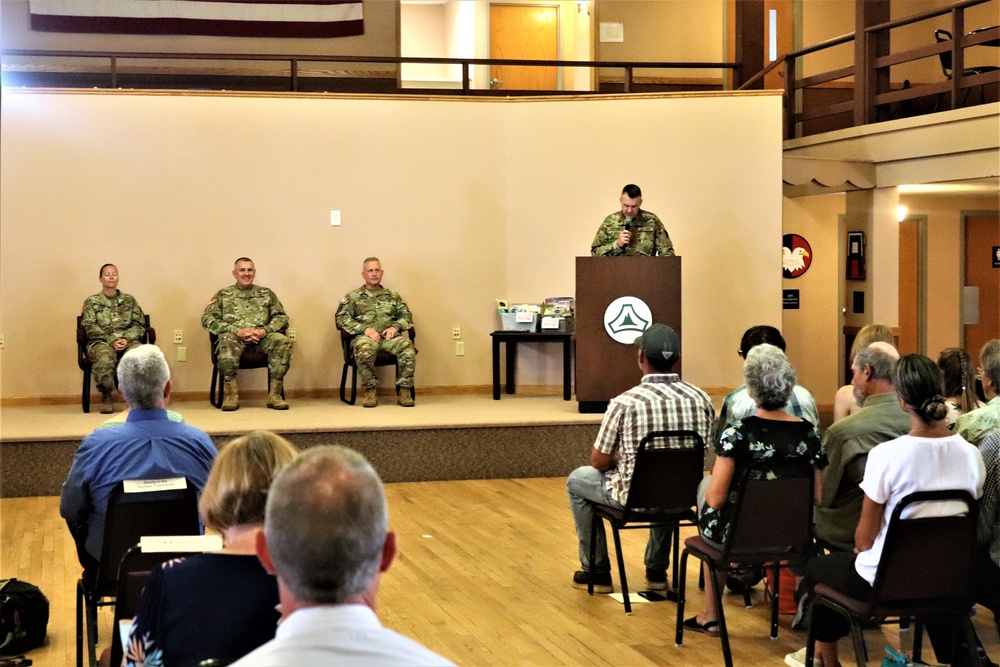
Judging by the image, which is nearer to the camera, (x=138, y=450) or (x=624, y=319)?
(x=138, y=450)

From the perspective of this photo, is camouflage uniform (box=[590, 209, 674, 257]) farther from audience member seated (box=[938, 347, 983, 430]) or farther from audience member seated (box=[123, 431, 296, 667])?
audience member seated (box=[123, 431, 296, 667])

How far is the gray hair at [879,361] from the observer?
360 centimetres

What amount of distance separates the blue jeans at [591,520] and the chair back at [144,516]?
175 cm

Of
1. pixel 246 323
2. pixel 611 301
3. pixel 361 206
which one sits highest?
pixel 361 206

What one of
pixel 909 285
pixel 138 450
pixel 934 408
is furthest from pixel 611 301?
pixel 909 285

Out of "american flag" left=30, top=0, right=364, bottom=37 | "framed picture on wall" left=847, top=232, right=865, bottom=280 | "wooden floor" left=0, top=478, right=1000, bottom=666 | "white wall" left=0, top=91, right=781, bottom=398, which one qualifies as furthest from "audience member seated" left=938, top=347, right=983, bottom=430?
"american flag" left=30, top=0, right=364, bottom=37

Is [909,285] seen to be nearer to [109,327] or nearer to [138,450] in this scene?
[109,327]

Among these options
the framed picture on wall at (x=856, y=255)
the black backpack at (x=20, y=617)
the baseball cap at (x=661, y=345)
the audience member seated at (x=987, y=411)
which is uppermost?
the framed picture on wall at (x=856, y=255)

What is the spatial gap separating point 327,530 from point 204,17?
906cm

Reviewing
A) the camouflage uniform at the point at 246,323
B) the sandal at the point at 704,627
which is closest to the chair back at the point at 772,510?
the sandal at the point at 704,627

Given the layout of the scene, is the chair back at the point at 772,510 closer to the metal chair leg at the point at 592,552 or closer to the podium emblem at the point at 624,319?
the metal chair leg at the point at 592,552

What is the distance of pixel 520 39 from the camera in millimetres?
11320

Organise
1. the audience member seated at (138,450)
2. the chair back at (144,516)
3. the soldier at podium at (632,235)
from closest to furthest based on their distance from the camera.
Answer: the chair back at (144,516), the audience member seated at (138,450), the soldier at podium at (632,235)

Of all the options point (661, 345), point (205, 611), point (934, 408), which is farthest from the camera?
point (661, 345)
